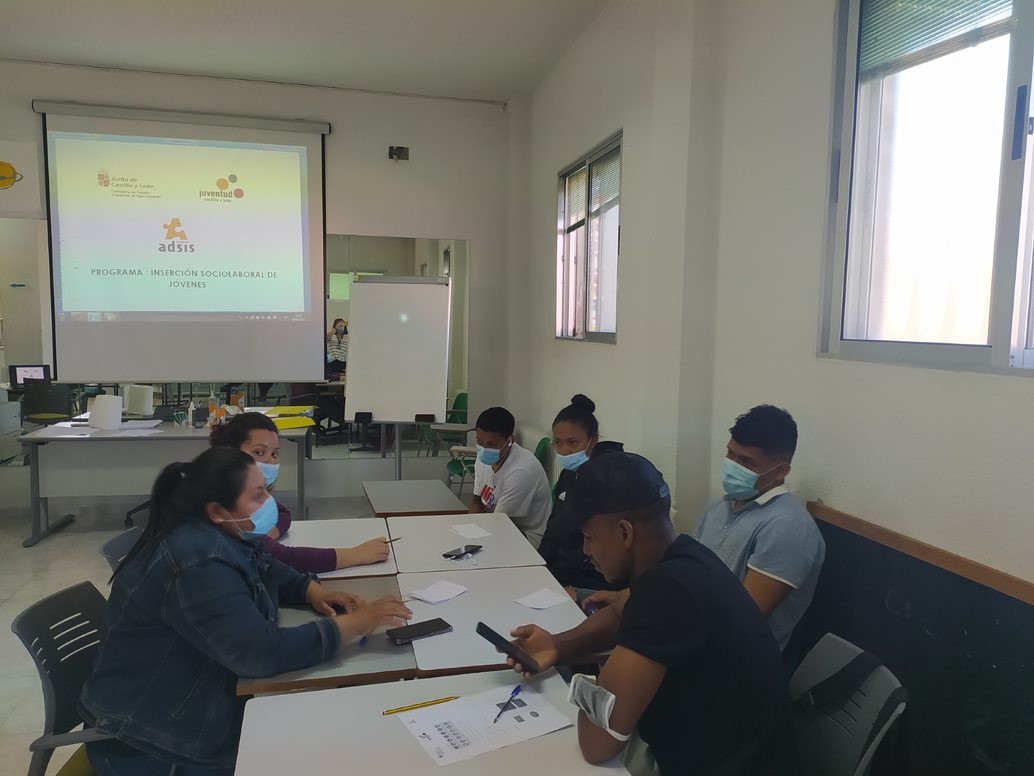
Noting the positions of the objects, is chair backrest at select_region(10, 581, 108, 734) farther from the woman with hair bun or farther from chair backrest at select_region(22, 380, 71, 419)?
chair backrest at select_region(22, 380, 71, 419)

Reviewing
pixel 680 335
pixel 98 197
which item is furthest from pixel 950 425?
pixel 98 197

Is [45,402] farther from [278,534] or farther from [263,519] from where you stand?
[263,519]

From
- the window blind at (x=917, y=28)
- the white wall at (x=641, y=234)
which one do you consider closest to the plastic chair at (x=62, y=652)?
the white wall at (x=641, y=234)

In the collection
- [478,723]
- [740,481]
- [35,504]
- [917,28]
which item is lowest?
[35,504]

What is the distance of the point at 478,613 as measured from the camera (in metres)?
1.91

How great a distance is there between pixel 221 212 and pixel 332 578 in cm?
405

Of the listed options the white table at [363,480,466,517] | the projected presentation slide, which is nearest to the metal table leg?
the projected presentation slide

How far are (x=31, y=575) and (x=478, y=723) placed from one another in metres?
3.98

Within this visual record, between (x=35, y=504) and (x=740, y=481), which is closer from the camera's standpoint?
(x=740, y=481)

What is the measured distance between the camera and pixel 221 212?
5.23 meters

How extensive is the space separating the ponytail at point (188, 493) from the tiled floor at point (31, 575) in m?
1.42

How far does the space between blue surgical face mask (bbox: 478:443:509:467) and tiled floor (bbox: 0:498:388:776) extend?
6.43 ft

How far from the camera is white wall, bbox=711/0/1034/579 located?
63.4 inches

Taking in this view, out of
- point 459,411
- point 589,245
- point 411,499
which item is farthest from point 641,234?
point 459,411
